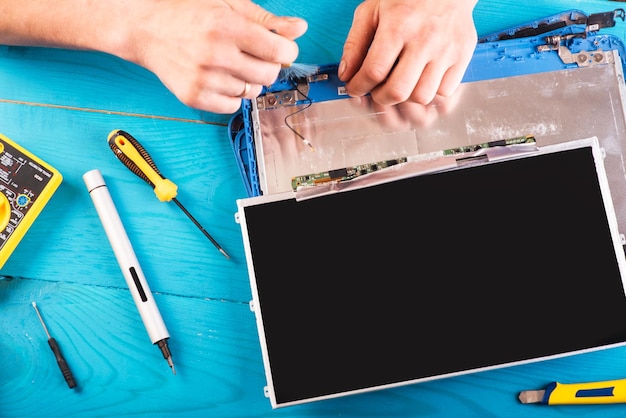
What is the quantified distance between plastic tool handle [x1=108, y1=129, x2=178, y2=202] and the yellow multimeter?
0.10 metres

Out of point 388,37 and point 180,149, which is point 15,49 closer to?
point 180,149

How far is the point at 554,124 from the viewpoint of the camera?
833 mm

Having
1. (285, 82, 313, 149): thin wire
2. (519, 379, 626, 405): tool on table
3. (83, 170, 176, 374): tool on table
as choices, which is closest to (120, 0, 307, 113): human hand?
(285, 82, 313, 149): thin wire

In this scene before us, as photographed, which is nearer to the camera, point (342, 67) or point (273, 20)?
point (273, 20)

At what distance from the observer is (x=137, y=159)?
87 cm

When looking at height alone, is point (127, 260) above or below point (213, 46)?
below

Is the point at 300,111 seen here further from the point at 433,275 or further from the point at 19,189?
the point at 19,189

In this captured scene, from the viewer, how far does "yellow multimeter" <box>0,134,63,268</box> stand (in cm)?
84

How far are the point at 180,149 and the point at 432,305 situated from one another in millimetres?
452

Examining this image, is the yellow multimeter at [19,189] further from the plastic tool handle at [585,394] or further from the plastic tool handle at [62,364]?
the plastic tool handle at [585,394]

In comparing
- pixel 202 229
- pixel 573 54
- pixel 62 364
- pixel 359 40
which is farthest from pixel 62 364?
pixel 573 54

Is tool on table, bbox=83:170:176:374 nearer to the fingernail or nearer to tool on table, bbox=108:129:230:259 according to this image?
tool on table, bbox=108:129:230:259

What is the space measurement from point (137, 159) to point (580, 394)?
735 millimetres

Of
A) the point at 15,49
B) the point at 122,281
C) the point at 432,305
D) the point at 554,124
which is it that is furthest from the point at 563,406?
the point at 15,49
